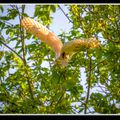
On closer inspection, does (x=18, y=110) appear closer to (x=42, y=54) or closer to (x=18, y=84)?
(x=18, y=84)

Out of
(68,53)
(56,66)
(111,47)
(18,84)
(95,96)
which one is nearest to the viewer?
(68,53)

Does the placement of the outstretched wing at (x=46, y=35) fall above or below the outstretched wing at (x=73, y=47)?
above

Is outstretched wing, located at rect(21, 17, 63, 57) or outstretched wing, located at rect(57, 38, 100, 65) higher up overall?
outstretched wing, located at rect(21, 17, 63, 57)

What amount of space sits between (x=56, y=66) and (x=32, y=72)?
57 centimetres

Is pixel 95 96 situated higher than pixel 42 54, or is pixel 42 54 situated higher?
pixel 42 54

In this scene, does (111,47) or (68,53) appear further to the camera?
(111,47)

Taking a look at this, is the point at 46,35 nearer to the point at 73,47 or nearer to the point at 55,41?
the point at 55,41

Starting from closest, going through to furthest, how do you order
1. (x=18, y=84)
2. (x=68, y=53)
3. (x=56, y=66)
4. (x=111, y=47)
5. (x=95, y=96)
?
(x=68, y=53)
(x=56, y=66)
(x=111, y=47)
(x=95, y=96)
(x=18, y=84)

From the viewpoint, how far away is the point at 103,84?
314cm

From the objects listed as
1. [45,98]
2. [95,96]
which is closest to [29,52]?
[45,98]

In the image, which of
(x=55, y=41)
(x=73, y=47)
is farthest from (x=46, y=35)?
(x=73, y=47)

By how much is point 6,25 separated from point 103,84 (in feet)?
3.03
